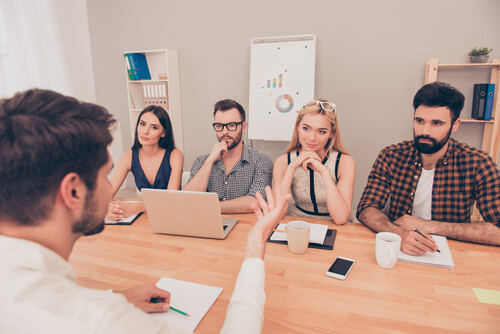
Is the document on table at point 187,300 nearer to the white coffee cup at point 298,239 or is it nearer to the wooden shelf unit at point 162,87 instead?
the white coffee cup at point 298,239

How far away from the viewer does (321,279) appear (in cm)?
104

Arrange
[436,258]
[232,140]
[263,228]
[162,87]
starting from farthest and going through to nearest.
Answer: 1. [162,87]
2. [232,140]
3. [436,258]
4. [263,228]

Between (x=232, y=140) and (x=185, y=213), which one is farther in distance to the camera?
(x=232, y=140)

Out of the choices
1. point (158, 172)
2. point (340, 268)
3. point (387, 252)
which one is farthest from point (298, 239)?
point (158, 172)

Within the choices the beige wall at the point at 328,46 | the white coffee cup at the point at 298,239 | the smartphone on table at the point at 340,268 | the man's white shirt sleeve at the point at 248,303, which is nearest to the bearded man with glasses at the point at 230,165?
the white coffee cup at the point at 298,239

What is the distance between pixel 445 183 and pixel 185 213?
1.37 metres

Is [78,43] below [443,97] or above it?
above

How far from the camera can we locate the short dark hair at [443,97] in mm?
1647

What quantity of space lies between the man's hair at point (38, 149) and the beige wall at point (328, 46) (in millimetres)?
3065

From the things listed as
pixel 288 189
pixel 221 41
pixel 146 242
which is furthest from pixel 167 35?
pixel 146 242

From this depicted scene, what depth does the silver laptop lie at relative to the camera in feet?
4.21

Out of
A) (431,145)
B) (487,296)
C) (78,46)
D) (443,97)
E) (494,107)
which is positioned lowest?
(487,296)

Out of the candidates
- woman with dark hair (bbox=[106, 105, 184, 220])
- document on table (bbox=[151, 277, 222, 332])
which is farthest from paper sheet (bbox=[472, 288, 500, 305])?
woman with dark hair (bbox=[106, 105, 184, 220])

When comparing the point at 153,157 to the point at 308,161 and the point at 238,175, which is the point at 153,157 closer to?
the point at 238,175
